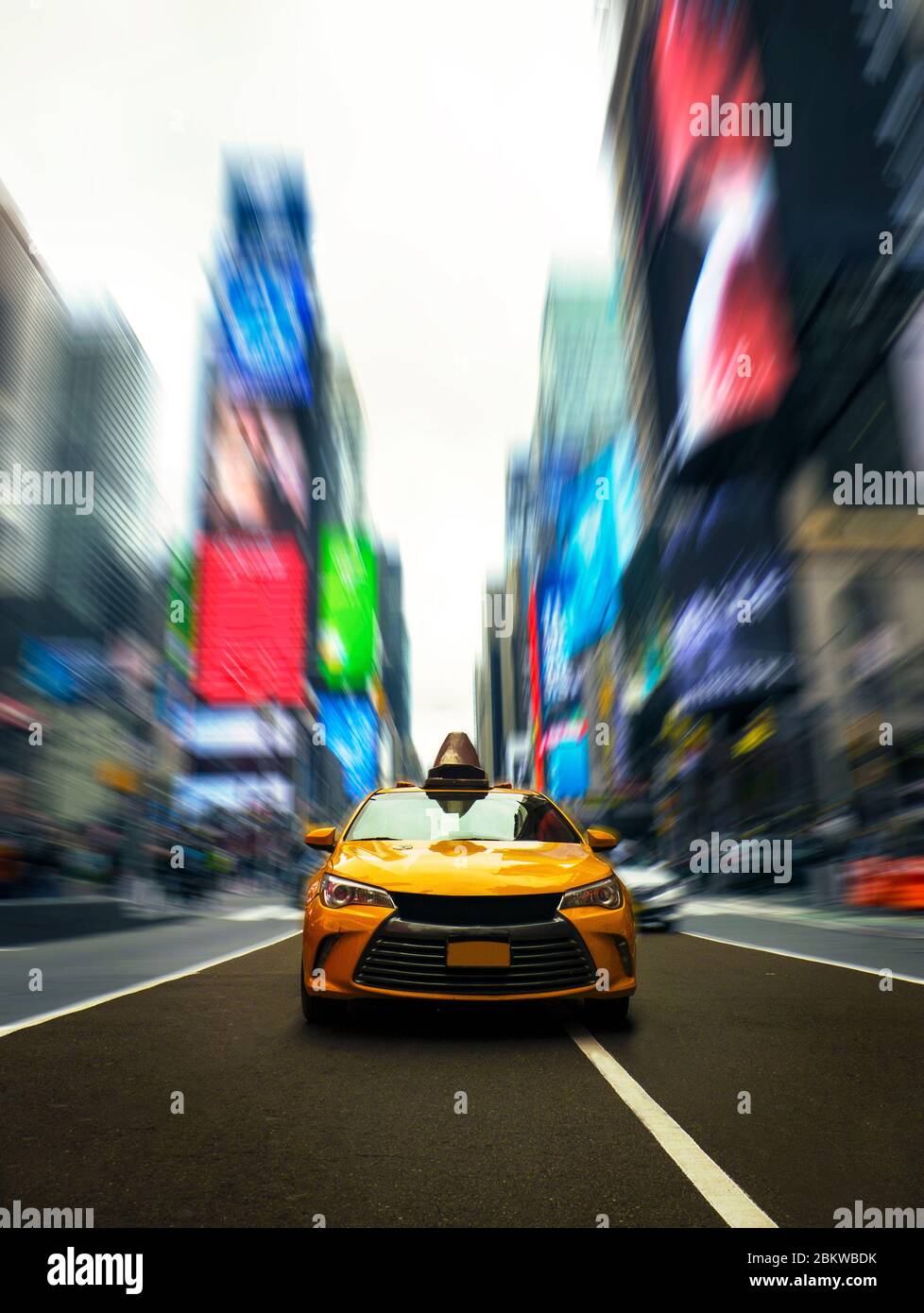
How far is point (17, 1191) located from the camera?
2.75 m

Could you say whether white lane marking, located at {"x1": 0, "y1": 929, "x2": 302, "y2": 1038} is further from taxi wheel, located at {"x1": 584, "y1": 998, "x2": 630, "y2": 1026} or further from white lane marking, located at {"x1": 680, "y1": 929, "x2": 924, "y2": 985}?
white lane marking, located at {"x1": 680, "y1": 929, "x2": 924, "y2": 985}

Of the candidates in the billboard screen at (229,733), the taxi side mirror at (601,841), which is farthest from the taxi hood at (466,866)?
the billboard screen at (229,733)

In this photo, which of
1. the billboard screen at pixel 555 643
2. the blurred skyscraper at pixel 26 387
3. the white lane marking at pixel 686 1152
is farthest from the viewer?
the billboard screen at pixel 555 643

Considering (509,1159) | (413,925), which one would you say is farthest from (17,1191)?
(413,925)

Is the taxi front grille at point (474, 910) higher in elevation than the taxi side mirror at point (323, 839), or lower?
lower

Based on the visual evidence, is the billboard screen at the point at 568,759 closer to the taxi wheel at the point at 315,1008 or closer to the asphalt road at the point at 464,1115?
the asphalt road at the point at 464,1115

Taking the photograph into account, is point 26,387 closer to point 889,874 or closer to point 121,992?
point 889,874

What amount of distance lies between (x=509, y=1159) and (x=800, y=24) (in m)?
33.7

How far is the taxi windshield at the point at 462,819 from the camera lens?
613cm

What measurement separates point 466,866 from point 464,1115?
64.9 inches

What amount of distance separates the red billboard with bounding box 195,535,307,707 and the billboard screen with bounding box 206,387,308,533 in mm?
Answer: 2899

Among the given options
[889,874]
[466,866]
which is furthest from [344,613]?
[466,866]

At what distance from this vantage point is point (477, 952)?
4.79 metres

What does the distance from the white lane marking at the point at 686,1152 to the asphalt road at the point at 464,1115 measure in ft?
0.04
